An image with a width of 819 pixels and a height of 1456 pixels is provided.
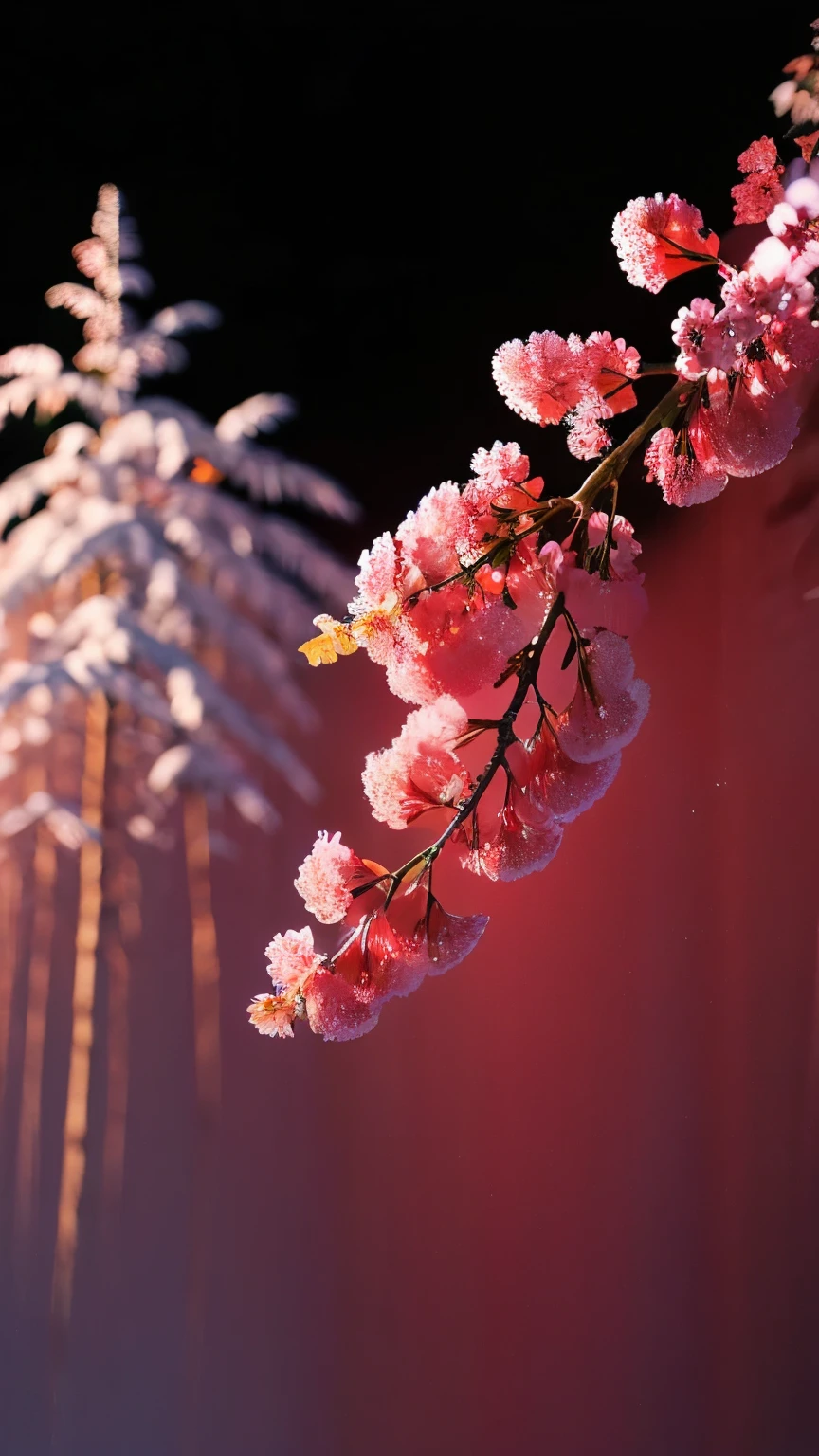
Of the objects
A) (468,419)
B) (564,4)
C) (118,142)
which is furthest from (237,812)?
(564,4)

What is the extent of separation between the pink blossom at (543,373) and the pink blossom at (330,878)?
1.32ft

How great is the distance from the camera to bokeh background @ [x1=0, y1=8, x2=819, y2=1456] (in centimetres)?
134

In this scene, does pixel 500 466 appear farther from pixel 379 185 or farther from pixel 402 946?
pixel 379 185

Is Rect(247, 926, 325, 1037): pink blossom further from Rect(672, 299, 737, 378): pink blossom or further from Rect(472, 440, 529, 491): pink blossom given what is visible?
Rect(672, 299, 737, 378): pink blossom

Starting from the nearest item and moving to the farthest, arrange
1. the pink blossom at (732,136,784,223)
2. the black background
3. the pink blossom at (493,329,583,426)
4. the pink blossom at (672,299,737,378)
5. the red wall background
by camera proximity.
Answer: the pink blossom at (672,299,737,378)
the pink blossom at (493,329,583,426)
the pink blossom at (732,136,784,223)
the red wall background
the black background

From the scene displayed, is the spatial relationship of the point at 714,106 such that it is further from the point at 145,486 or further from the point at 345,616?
the point at 145,486

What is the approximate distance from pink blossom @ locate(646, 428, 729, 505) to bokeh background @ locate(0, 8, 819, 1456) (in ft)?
1.33

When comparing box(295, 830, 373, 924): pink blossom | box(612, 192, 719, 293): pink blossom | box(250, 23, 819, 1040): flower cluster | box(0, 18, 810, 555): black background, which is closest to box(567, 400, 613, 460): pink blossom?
box(250, 23, 819, 1040): flower cluster

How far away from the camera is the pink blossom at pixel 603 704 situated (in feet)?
2.88

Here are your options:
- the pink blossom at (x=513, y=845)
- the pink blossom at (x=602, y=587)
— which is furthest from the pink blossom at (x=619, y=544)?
the pink blossom at (x=513, y=845)

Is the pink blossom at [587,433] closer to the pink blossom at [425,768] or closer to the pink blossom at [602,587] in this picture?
the pink blossom at [602,587]

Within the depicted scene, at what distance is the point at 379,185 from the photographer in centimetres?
167

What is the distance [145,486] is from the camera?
1830 mm

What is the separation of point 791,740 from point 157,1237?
1172mm
